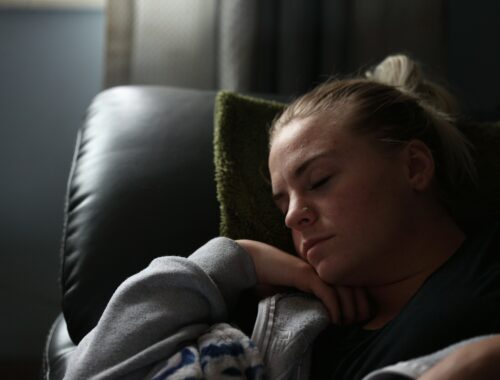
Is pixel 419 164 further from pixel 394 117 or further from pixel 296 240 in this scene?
pixel 296 240

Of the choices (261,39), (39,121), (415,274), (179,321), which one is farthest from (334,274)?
A: (39,121)

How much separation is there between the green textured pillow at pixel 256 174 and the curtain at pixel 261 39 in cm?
61

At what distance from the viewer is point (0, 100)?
1902mm

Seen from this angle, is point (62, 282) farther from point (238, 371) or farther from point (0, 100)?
point (0, 100)

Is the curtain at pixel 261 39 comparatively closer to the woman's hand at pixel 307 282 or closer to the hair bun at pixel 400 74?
the hair bun at pixel 400 74

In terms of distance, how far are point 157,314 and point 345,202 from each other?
0.29m

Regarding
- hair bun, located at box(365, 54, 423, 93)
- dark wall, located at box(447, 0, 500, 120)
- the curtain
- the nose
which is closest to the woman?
the nose

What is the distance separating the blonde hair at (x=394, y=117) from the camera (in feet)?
3.38

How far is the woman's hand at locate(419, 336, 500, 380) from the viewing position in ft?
2.11

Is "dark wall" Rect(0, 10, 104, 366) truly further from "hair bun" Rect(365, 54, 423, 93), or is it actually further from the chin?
the chin

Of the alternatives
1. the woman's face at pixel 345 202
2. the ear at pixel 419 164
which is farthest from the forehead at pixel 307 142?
the ear at pixel 419 164

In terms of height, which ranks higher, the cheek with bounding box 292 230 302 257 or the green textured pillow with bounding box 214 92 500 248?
the green textured pillow with bounding box 214 92 500 248

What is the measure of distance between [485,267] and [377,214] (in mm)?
159

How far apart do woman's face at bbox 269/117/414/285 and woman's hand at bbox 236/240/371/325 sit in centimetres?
2
